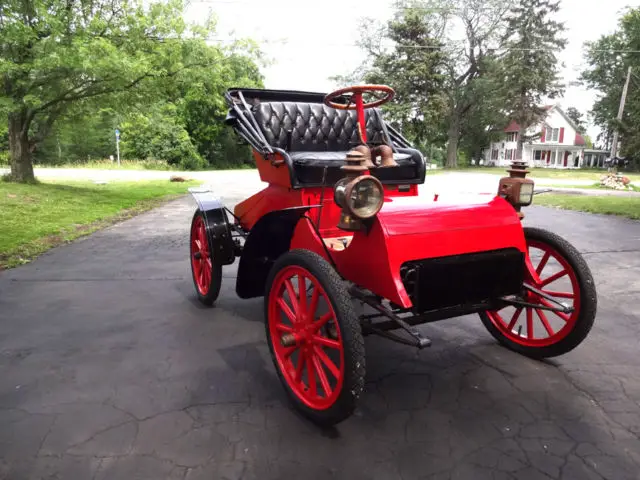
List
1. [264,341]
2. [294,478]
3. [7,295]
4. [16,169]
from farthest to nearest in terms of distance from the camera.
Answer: [16,169] < [7,295] < [264,341] < [294,478]

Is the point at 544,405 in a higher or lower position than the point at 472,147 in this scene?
lower

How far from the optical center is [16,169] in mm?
12555

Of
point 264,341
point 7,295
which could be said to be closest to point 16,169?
point 7,295

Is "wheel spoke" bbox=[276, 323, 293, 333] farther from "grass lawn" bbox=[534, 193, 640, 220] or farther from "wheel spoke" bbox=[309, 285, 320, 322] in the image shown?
"grass lawn" bbox=[534, 193, 640, 220]

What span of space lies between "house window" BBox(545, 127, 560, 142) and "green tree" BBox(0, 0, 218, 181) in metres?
51.3

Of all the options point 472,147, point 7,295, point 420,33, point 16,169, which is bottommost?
point 7,295

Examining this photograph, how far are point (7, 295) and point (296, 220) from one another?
10.00 feet

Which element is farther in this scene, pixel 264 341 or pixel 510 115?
pixel 510 115

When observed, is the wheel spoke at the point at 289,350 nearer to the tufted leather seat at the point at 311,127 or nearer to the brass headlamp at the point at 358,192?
the brass headlamp at the point at 358,192

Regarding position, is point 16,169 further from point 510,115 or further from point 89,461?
point 510,115

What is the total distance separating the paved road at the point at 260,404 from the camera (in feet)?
6.37

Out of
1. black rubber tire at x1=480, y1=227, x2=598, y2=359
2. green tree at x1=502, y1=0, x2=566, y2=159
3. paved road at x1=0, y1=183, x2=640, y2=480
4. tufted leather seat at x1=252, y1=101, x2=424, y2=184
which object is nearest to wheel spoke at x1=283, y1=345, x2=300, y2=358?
paved road at x1=0, y1=183, x2=640, y2=480

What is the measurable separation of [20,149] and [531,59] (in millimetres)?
32692

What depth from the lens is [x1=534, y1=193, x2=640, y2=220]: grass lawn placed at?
969cm
